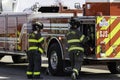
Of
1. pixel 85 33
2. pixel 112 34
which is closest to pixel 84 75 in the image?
pixel 85 33

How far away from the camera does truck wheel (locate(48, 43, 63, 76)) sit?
15.2m

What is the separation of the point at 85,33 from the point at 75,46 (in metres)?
0.82

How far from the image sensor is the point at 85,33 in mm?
14531

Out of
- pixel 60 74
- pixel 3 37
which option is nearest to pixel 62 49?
pixel 60 74

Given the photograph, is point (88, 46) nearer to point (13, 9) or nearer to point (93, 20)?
point (93, 20)

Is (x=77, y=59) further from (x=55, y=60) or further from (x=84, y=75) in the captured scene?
(x=84, y=75)

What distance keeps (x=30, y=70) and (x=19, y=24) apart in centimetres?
328

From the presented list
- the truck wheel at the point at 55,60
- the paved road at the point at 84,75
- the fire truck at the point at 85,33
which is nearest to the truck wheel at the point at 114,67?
the fire truck at the point at 85,33

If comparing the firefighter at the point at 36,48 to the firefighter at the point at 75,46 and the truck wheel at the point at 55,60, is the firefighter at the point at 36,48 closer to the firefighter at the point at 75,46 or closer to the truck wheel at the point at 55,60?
the truck wheel at the point at 55,60

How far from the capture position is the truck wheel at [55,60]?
15.2 m

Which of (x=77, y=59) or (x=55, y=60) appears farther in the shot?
(x=55, y=60)

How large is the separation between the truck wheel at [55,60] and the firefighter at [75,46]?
4.28 ft

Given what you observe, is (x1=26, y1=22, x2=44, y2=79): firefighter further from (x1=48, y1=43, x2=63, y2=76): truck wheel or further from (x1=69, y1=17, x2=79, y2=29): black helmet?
(x1=69, y1=17, x2=79, y2=29): black helmet

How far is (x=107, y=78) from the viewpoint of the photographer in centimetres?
1520
